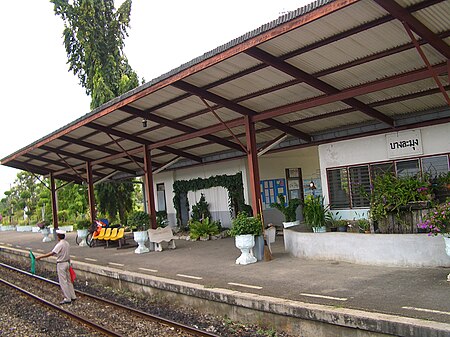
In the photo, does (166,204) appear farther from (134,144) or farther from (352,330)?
(352,330)

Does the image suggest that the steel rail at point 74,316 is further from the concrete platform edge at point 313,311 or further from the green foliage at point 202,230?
the green foliage at point 202,230

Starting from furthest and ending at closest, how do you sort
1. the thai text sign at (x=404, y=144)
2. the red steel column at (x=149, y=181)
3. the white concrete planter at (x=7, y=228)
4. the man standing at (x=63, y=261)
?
the white concrete planter at (x=7, y=228) < the red steel column at (x=149, y=181) < the thai text sign at (x=404, y=144) < the man standing at (x=63, y=261)

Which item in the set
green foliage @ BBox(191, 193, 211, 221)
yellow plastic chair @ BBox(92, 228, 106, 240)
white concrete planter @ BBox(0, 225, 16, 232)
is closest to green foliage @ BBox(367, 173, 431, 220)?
green foliage @ BBox(191, 193, 211, 221)

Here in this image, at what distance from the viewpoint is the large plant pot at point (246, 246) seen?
9.84 m

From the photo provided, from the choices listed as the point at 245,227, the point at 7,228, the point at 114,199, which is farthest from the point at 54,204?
the point at 7,228

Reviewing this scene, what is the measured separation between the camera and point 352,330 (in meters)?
5.46

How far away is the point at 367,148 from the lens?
12.4 meters

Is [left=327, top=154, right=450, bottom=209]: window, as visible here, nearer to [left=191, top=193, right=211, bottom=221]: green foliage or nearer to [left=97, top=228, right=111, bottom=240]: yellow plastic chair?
[left=191, top=193, right=211, bottom=221]: green foliage

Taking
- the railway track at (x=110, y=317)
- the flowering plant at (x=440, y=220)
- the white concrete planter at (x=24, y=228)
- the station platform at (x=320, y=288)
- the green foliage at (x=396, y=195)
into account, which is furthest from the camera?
the white concrete planter at (x=24, y=228)

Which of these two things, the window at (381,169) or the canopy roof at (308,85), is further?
the window at (381,169)

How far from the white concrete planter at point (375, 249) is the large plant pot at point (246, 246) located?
1.05 m

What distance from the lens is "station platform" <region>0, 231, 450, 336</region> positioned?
5246mm

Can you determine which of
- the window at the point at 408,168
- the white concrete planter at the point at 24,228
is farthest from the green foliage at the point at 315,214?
the white concrete planter at the point at 24,228

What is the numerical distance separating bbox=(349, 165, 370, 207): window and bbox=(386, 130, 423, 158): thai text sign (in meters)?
0.94
